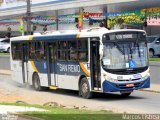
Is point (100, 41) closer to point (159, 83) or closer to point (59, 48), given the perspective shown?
point (59, 48)

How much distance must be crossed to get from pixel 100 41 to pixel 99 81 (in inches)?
61.0

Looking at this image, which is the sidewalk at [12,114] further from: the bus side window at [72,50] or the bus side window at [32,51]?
the bus side window at [32,51]

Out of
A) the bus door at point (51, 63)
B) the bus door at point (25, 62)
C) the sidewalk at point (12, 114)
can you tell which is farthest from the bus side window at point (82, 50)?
the sidewalk at point (12, 114)

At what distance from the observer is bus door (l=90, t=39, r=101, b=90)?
61.0 ft

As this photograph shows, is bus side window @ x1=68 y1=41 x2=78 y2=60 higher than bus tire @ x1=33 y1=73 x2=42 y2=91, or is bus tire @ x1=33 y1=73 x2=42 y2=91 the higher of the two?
bus side window @ x1=68 y1=41 x2=78 y2=60

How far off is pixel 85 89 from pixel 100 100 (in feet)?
3.05

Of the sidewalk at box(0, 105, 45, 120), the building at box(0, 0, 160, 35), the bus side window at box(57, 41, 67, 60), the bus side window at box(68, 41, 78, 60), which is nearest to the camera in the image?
the sidewalk at box(0, 105, 45, 120)

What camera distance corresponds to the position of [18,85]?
27328 mm

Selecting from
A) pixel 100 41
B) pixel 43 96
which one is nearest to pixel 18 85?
pixel 43 96

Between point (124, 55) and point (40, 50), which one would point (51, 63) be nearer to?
point (40, 50)

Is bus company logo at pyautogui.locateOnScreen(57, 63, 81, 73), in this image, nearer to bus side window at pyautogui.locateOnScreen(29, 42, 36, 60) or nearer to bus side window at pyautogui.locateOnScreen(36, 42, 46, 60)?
bus side window at pyautogui.locateOnScreen(36, 42, 46, 60)

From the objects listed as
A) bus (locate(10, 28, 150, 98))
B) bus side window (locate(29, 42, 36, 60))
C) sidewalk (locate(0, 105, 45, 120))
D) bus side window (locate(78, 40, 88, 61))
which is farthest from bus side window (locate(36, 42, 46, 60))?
sidewalk (locate(0, 105, 45, 120))

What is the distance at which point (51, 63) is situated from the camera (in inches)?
862

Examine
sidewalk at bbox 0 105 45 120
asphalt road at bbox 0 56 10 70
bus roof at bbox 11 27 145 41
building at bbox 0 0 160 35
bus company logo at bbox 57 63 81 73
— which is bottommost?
asphalt road at bbox 0 56 10 70
